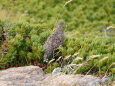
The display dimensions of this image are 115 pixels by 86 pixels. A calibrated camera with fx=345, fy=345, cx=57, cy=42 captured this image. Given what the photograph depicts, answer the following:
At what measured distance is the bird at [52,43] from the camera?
21.0 feet

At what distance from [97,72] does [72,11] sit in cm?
1064

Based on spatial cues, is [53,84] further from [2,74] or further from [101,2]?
[101,2]

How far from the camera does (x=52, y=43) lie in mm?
6441

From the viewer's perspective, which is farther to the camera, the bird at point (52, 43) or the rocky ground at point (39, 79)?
the bird at point (52, 43)

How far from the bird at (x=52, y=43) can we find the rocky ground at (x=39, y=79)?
710 mm

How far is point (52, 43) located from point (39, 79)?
1.18m

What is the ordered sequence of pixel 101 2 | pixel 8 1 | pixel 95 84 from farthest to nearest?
pixel 101 2, pixel 8 1, pixel 95 84

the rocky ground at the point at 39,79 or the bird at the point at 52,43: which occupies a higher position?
the bird at the point at 52,43

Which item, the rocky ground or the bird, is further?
the bird

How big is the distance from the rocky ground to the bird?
71 cm

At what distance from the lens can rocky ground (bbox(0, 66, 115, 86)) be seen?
500 centimetres

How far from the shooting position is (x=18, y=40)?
6652mm

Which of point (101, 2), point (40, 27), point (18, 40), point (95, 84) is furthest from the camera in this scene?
point (101, 2)

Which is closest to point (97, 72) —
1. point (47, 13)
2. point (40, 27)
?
point (40, 27)
